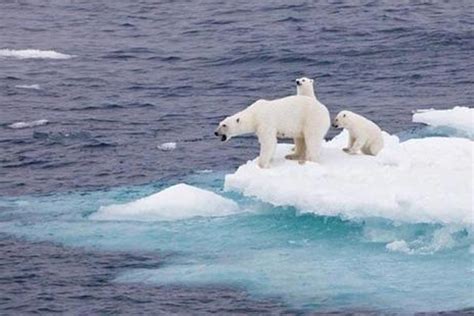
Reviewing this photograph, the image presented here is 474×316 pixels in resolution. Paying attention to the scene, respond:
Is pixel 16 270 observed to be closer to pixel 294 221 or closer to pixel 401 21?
pixel 294 221

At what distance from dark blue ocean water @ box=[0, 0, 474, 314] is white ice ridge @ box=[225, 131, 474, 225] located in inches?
20.6

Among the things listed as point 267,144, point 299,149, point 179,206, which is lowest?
point 179,206

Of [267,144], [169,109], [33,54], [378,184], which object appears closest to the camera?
[378,184]

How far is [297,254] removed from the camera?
21078mm

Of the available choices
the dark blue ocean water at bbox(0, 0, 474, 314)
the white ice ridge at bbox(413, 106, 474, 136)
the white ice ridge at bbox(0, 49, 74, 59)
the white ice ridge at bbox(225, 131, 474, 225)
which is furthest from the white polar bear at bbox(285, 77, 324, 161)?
the white ice ridge at bbox(0, 49, 74, 59)

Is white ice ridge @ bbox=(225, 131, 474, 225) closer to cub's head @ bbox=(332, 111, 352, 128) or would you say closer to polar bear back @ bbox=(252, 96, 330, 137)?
cub's head @ bbox=(332, 111, 352, 128)

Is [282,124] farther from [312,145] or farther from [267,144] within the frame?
[312,145]

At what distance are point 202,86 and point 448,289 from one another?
1792 cm

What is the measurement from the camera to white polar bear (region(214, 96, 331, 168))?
22.4 meters

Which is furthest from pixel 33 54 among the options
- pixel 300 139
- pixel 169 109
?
pixel 300 139

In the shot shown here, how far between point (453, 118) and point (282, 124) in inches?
272

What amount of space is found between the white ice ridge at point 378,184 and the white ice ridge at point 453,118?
399cm

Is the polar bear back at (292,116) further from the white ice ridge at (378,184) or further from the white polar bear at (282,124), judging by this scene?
the white ice ridge at (378,184)

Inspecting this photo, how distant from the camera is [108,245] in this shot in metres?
22.4
